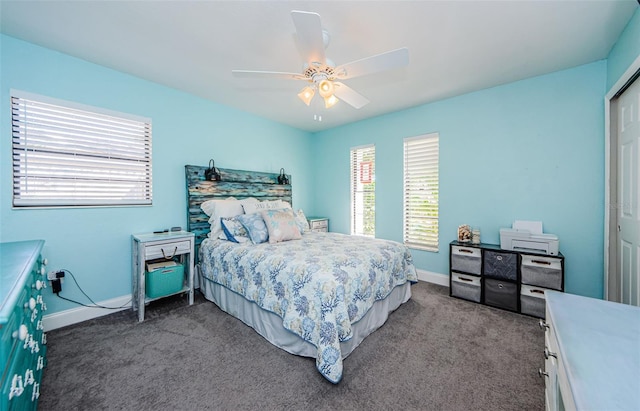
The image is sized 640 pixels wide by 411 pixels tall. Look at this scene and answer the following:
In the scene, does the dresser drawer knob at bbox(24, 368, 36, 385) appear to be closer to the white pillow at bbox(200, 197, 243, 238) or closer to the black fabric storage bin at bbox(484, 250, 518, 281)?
the white pillow at bbox(200, 197, 243, 238)

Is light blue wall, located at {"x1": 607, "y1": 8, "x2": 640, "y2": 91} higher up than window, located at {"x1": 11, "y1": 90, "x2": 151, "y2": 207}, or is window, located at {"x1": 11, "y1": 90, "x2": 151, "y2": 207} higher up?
light blue wall, located at {"x1": 607, "y1": 8, "x2": 640, "y2": 91}

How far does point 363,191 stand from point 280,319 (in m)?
2.90

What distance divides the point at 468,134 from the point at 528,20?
149 centimetres

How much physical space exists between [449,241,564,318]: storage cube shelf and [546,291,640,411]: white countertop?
6.27 ft

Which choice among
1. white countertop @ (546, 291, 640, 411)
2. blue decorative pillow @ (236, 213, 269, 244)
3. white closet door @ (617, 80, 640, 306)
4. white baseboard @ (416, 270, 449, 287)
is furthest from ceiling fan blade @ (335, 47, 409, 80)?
white baseboard @ (416, 270, 449, 287)

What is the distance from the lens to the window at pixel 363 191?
4.24m

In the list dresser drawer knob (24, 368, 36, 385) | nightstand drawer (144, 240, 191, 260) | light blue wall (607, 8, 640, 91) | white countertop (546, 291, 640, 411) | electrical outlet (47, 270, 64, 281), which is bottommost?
dresser drawer knob (24, 368, 36, 385)

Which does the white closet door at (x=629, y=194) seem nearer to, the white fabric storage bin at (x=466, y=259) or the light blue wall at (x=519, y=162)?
the light blue wall at (x=519, y=162)

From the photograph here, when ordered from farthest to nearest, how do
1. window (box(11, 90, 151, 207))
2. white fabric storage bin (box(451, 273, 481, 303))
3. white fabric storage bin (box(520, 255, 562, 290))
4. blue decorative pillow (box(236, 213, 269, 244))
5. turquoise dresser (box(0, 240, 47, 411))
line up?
white fabric storage bin (box(451, 273, 481, 303))
blue decorative pillow (box(236, 213, 269, 244))
white fabric storage bin (box(520, 255, 562, 290))
window (box(11, 90, 151, 207))
turquoise dresser (box(0, 240, 47, 411))

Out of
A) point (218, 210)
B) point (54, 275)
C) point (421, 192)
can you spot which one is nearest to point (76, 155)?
point (54, 275)

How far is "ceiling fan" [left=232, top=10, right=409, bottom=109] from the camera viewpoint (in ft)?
4.94

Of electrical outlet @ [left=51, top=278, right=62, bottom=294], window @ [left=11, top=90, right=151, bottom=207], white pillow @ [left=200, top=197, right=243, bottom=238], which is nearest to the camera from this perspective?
window @ [left=11, top=90, right=151, bottom=207]

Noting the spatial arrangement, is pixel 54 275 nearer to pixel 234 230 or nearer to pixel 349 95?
pixel 234 230

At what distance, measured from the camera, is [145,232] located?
2867mm
